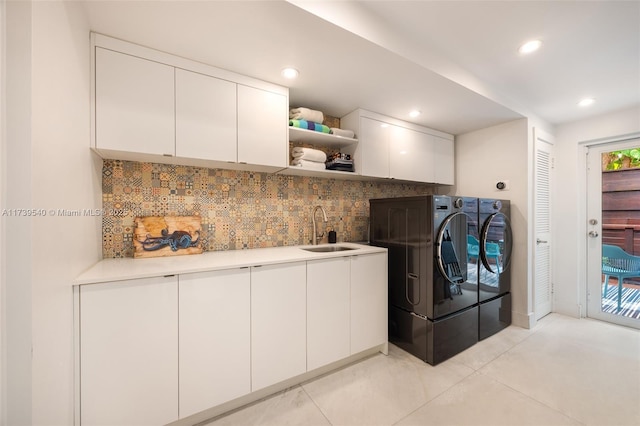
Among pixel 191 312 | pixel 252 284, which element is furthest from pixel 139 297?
pixel 252 284

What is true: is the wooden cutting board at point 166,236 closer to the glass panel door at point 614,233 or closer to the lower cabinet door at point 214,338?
the lower cabinet door at point 214,338

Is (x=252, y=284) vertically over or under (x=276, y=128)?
under

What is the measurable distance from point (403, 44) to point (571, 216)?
307 centimetres

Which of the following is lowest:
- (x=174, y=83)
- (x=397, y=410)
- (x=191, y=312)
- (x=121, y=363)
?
(x=397, y=410)

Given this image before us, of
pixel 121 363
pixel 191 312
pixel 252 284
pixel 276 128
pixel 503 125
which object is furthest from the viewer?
pixel 503 125

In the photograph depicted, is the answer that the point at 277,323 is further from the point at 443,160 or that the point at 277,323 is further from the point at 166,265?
the point at 443,160

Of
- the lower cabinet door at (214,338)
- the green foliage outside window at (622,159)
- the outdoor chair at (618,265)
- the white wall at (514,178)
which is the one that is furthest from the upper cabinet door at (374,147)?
the outdoor chair at (618,265)

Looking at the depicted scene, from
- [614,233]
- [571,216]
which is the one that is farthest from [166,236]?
[614,233]

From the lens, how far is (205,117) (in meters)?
1.64

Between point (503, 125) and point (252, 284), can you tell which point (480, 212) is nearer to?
point (503, 125)

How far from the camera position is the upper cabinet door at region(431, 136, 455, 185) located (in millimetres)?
3000

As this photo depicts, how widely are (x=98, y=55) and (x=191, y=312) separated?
5.00 feet

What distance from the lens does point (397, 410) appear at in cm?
154

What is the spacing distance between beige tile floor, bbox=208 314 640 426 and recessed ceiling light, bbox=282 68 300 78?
7.41 ft
